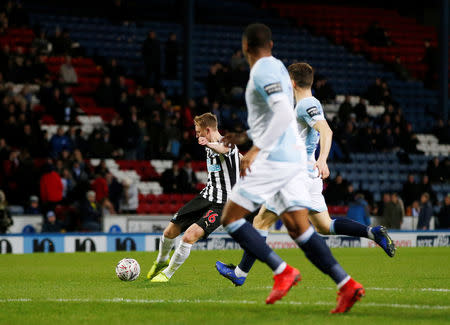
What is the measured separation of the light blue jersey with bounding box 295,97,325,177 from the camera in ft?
29.3

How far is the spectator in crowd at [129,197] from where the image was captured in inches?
842

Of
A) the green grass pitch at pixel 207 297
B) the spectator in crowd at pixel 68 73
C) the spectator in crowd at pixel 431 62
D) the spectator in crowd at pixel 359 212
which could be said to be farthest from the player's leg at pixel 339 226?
the spectator in crowd at pixel 431 62

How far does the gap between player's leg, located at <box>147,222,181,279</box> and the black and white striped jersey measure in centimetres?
52

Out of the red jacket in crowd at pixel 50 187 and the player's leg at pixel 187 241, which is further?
the red jacket in crowd at pixel 50 187

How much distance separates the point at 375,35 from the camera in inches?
1304

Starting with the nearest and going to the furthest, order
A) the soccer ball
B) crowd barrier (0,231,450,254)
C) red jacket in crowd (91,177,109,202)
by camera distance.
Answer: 1. the soccer ball
2. crowd barrier (0,231,450,254)
3. red jacket in crowd (91,177,109,202)

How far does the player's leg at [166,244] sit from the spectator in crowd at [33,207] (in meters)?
9.84

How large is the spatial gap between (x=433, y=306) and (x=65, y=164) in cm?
1460

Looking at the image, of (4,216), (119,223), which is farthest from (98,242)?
(4,216)

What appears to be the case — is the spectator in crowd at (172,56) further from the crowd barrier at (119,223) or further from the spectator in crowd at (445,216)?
the spectator in crowd at (445,216)

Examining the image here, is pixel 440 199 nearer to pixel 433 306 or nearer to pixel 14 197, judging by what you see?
pixel 14 197

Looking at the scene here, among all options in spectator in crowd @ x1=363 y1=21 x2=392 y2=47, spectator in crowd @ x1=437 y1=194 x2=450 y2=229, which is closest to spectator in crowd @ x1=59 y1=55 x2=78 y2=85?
spectator in crowd @ x1=437 y1=194 x2=450 y2=229

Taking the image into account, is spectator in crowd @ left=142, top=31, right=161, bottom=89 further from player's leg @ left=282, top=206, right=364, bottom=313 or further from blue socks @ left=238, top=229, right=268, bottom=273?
player's leg @ left=282, top=206, right=364, bottom=313

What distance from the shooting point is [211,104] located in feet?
83.9
